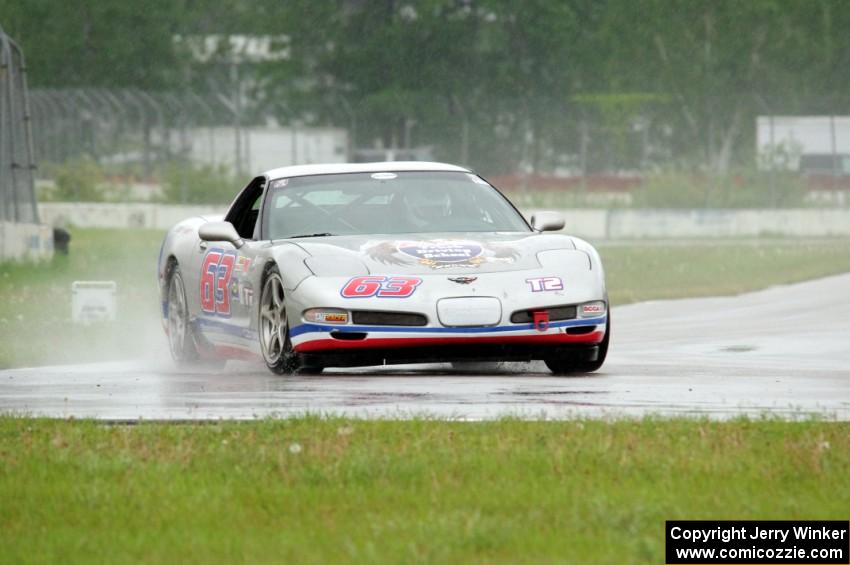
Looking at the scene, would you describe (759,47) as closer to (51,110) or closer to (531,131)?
(531,131)

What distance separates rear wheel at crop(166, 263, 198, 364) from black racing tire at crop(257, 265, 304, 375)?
1841 millimetres

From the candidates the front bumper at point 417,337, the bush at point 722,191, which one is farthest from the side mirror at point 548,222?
the bush at point 722,191

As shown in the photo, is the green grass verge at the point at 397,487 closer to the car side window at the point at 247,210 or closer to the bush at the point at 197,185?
the car side window at the point at 247,210

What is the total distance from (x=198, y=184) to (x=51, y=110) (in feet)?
13.5

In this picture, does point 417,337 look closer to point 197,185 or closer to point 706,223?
point 706,223

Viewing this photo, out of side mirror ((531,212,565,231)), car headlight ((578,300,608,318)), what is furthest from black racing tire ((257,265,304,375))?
side mirror ((531,212,565,231))

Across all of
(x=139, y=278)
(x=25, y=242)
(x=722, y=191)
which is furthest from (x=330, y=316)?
(x=722, y=191)

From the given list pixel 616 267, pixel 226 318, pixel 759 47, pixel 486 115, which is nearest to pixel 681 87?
pixel 759 47

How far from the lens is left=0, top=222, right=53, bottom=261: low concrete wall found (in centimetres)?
2484

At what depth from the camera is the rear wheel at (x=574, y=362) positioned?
1098 cm

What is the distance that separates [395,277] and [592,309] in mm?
1155

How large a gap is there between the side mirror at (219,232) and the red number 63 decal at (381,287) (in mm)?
1491

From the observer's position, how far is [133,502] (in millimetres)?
6211

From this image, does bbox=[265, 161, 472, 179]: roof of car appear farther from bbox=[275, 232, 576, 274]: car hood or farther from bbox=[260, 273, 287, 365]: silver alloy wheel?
bbox=[260, 273, 287, 365]: silver alloy wheel
